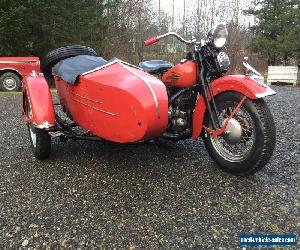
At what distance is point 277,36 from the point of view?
87.0ft

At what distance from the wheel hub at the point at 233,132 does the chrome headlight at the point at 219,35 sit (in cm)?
74

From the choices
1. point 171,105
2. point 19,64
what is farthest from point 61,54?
point 19,64

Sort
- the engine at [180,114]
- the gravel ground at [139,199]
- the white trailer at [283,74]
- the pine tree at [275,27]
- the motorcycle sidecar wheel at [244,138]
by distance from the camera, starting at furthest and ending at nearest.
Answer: the pine tree at [275,27] → the white trailer at [283,74] → the engine at [180,114] → the motorcycle sidecar wheel at [244,138] → the gravel ground at [139,199]

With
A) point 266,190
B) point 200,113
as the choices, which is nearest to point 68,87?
point 200,113

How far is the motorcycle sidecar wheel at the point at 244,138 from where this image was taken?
2867 mm

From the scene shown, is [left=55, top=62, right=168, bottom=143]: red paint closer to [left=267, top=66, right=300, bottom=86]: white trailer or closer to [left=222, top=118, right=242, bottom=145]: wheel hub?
[left=222, top=118, right=242, bottom=145]: wheel hub

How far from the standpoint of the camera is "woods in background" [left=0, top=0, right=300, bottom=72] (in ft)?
44.2

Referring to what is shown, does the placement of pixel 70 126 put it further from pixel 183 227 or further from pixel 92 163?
pixel 183 227

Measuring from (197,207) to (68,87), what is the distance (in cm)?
184

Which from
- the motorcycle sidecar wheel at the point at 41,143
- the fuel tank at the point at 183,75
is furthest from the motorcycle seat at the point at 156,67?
the motorcycle sidecar wheel at the point at 41,143

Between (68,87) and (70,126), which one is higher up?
(68,87)

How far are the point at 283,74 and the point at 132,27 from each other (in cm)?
997

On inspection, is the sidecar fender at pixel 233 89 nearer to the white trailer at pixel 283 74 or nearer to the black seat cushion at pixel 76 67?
the black seat cushion at pixel 76 67

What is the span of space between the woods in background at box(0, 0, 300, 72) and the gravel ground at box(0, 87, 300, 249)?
2.61 m
